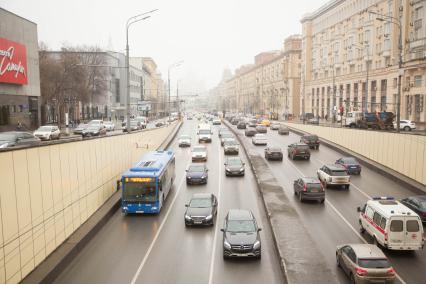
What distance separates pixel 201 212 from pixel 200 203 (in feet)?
2.94

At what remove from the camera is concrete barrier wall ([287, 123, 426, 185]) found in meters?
30.0

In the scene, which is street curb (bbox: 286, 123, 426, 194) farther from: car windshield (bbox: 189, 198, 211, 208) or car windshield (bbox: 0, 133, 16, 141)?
car windshield (bbox: 0, 133, 16, 141)

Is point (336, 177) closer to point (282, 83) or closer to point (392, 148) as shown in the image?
point (392, 148)

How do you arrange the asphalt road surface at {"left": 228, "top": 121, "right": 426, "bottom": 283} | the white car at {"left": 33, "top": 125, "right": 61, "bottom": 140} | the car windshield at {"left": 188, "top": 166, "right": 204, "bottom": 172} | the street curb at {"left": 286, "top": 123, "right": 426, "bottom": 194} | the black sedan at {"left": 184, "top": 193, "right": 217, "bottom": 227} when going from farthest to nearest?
the white car at {"left": 33, "top": 125, "right": 61, "bottom": 140}
the car windshield at {"left": 188, "top": 166, "right": 204, "bottom": 172}
the street curb at {"left": 286, "top": 123, "right": 426, "bottom": 194}
the black sedan at {"left": 184, "top": 193, "right": 217, "bottom": 227}
the asphalt road surface at {"left": 228, "top": 121, "right": 426, "bottom": 283}

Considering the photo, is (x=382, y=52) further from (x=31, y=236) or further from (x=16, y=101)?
(x=31, y=236)

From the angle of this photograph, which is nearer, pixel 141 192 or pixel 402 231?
pixel 402 231

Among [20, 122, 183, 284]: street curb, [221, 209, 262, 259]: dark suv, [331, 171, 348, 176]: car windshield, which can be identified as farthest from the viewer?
[331, 171, 348, 176]: car windshield

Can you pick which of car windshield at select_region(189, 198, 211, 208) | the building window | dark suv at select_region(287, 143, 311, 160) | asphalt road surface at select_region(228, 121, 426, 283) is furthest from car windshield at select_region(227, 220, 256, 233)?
the building window

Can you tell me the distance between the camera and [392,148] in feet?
115

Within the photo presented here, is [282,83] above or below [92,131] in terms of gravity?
above

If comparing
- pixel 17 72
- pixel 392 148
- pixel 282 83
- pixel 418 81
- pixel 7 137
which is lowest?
pixel 392 148

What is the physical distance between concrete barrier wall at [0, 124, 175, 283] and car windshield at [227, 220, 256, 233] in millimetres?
7677

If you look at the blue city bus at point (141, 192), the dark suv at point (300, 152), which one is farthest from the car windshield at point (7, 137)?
the dark suv at point (300, 152)

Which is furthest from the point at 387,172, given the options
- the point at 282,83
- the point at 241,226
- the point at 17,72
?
the point at 282,83
